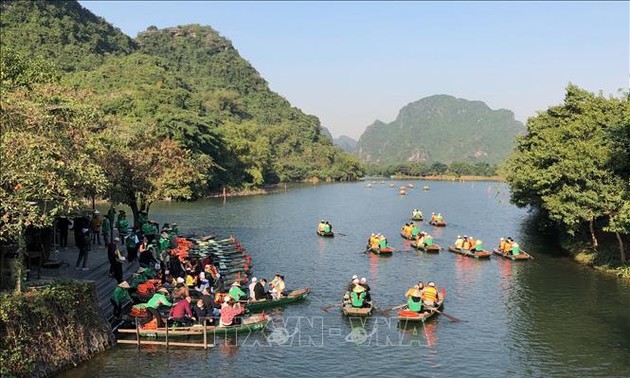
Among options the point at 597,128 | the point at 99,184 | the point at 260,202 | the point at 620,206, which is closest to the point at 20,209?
the point at 99,184

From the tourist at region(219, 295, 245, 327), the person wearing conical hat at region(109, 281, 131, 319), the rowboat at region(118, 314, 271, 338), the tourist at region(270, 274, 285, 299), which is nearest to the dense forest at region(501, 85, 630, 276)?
the tourist at region(270, 274, 285, 299)

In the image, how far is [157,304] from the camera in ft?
77.8

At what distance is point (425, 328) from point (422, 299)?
86.2 inches

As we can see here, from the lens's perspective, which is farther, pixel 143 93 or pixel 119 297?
pixel 143 93

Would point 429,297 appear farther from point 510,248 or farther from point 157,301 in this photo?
point 510,248

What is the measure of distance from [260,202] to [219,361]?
7379 centimetres

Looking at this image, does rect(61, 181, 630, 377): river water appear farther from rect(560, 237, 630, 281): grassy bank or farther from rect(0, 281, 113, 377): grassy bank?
rect(560, 237, 630, 281): grassy bank

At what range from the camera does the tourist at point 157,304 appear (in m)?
22.9

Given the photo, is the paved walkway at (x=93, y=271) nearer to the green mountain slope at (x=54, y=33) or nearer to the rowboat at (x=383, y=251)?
the rowboat at (x=383, y=251)

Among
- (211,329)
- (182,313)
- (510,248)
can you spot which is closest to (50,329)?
(182,313)

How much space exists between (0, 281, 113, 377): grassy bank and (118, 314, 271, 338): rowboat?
56.8 inches

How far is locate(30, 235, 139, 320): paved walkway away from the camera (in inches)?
963

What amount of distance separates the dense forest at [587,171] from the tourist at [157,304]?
76.9 ft

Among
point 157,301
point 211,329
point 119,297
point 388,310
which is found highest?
point 119,297
